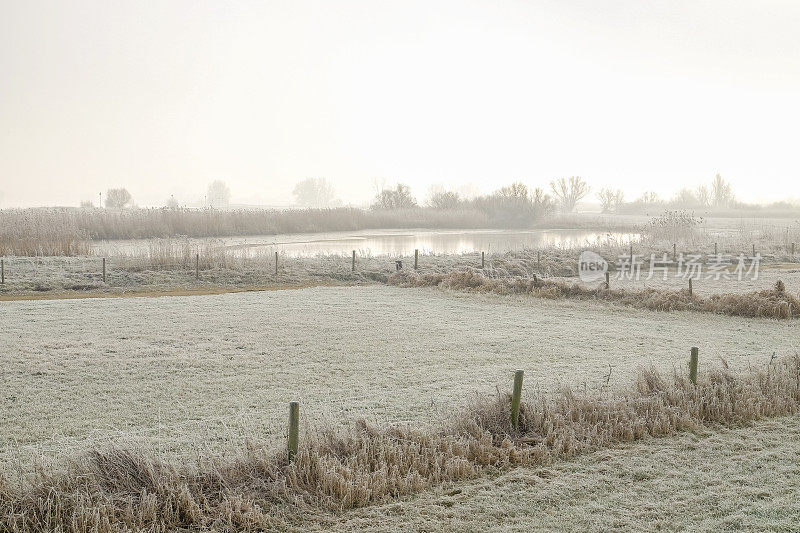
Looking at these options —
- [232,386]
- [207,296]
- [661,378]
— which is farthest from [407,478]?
[207,296]

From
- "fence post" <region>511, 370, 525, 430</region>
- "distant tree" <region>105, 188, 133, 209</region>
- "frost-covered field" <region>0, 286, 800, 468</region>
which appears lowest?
"frost-covered field" <region>0, 286, 800, 468</region>

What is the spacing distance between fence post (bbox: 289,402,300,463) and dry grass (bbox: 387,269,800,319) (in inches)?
574

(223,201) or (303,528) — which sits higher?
(223,201)

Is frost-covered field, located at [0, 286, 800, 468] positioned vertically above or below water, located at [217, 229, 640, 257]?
below

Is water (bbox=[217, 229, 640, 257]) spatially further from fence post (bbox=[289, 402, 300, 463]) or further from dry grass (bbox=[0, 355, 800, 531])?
fence post (bbox=[289, 402, 300, 463])

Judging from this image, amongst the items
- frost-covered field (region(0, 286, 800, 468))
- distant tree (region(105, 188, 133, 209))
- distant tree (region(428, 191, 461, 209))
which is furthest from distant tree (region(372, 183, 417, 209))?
frost-covered field (region(0, 286, 800, 468))

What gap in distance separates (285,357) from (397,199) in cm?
5796

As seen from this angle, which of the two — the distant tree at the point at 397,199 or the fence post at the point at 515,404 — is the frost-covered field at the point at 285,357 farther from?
the distant tree at the point at 397,199

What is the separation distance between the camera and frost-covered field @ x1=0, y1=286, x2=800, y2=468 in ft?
30.3

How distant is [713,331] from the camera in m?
15.8

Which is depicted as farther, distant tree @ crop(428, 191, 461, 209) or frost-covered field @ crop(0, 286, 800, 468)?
distant tree @ crop(428, 191, 461, 209)

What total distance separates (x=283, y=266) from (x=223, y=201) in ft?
339

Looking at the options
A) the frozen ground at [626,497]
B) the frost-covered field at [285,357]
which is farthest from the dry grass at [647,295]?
the frozen ground at [626,497]

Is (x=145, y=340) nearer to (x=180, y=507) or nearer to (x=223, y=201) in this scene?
(x=180, y=507)
